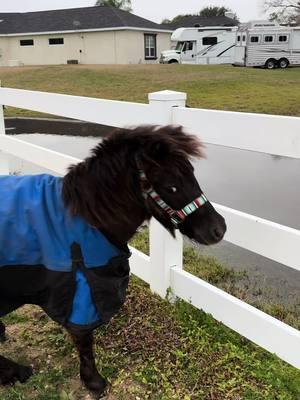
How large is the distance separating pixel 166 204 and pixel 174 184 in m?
0.10

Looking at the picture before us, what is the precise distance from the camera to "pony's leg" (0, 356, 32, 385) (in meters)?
2.67

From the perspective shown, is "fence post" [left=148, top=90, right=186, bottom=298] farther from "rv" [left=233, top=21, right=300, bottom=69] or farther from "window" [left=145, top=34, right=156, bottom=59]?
"window" [left=145, top=34, right=156, bottom=59]

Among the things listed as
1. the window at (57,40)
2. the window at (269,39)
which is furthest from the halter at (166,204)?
the window at (57,40)

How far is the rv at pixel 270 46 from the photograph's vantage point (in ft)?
115

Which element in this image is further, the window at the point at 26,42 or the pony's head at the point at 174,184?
the window at the point at 26,42

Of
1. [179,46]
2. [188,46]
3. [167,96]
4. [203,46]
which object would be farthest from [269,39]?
[167,96]

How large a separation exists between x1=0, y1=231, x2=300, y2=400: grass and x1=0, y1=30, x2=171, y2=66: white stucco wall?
40.2 meters

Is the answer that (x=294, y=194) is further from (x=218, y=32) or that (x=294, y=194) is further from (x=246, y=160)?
(x=218, y=32)

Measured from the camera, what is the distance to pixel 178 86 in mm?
19719

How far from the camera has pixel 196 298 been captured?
3146 mm

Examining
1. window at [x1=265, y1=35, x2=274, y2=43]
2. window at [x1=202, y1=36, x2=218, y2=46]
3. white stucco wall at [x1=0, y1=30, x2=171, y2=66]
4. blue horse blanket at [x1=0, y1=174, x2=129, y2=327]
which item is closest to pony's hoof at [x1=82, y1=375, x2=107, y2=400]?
blue horse blanket at [x1=0, y1=174, x2=129, y2=327]

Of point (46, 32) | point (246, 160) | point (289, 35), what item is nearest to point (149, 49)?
point (46, 32)

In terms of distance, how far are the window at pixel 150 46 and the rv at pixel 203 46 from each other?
10.5 ft

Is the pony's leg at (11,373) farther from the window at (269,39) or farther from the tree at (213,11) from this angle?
the tree at (213,11)
